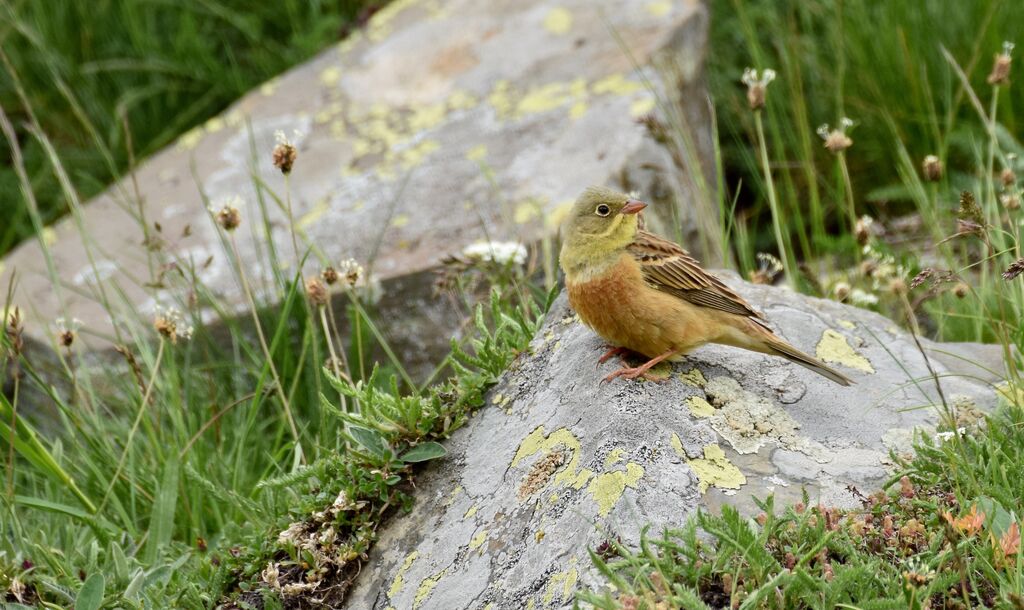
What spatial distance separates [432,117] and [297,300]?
2207 mm

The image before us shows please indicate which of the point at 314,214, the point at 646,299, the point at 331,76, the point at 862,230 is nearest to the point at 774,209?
the point at 862,230

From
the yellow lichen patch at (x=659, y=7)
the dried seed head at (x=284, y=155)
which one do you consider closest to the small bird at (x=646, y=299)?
the dried seed head at (x=284, y=155)

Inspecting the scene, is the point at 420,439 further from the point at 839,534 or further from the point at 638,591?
the point at 839,534

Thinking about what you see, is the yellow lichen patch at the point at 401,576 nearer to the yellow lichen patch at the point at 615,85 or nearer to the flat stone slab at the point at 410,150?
the flat stone slab at the point at 410,150

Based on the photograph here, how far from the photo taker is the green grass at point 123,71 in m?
8.23

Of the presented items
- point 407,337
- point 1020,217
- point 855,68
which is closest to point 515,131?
point 407,337

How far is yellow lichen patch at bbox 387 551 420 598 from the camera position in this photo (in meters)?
3.47

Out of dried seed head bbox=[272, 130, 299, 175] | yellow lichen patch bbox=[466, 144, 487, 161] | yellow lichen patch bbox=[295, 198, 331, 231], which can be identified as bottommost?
yellow lichen patch bbox=[466, 144, 487, 161]

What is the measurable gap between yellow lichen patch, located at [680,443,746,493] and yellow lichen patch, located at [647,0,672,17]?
15.4 feet

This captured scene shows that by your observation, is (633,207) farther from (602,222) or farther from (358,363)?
(358,363)

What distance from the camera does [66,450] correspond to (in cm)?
541

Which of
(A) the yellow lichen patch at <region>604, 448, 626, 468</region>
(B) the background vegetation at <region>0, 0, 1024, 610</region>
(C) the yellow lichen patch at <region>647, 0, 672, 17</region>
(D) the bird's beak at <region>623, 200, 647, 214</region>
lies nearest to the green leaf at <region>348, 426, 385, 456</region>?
(B) the background vegetation at <region>0, 0, 1024, 610</region>

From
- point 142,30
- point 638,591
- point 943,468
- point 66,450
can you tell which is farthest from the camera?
point 142,30

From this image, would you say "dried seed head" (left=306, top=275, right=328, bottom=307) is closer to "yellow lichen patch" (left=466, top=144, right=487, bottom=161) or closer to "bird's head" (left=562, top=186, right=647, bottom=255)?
"bird's head" (left=562, top=186, right=647, bottom=255)
